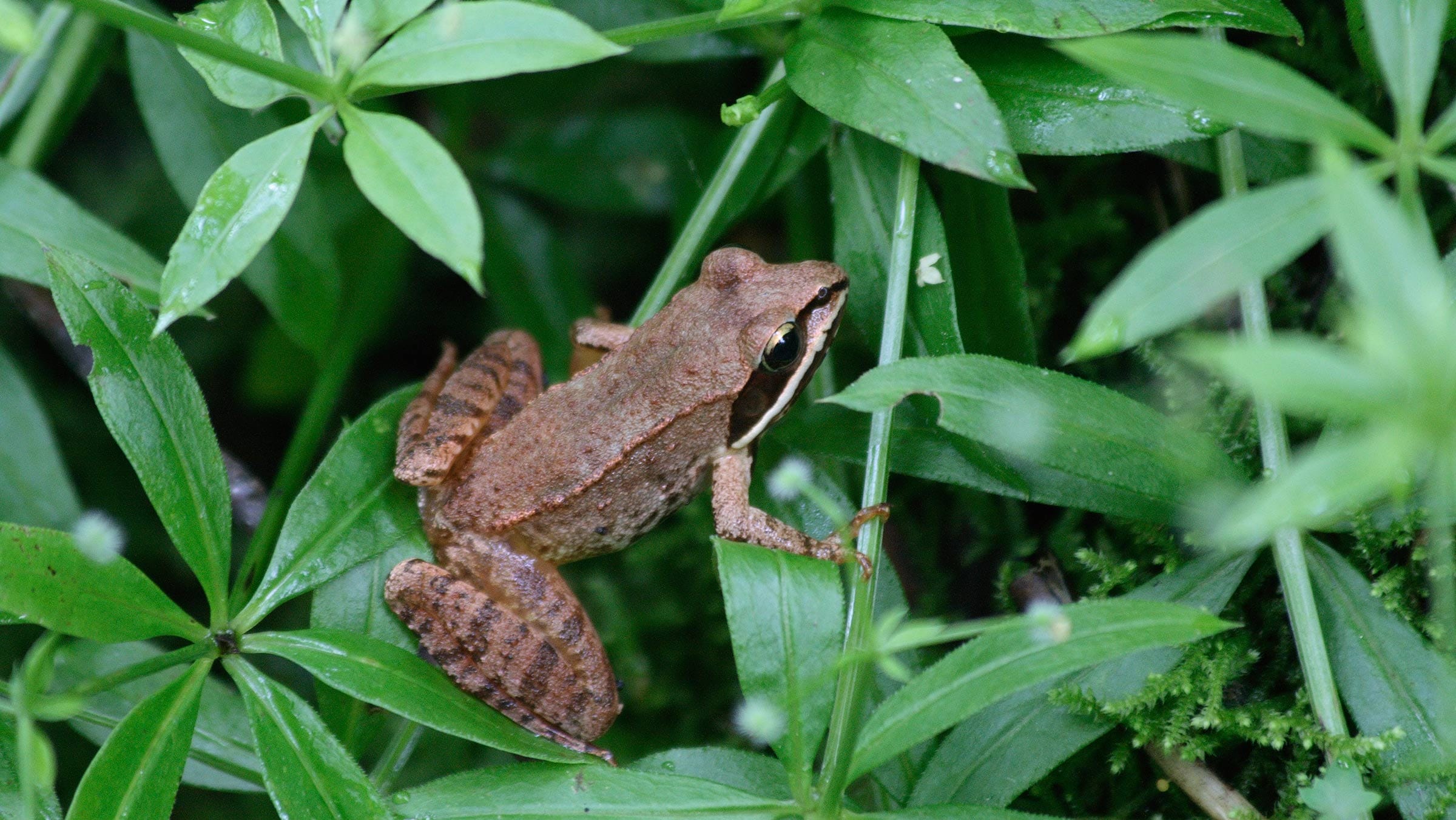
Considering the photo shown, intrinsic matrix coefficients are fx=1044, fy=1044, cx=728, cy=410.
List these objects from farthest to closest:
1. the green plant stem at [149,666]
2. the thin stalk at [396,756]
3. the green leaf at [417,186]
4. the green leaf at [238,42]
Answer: the thin stalk at [396,756] < the green leaf at [238,42] < the green plant stem at [149,666] < the green leaf at [417,186]

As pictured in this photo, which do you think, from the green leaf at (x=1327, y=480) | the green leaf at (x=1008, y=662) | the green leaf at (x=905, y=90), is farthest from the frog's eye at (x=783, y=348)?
the green leaf at (x=1327, y=480)

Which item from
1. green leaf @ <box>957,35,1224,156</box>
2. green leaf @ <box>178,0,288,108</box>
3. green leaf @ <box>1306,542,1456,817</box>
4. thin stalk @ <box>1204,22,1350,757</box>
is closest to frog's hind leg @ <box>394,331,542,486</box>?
green leaf @ <box>178,0,288,108</box>

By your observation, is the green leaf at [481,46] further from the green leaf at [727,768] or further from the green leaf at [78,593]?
the green leaf at [727,768]

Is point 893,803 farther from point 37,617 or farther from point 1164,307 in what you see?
point 37,617

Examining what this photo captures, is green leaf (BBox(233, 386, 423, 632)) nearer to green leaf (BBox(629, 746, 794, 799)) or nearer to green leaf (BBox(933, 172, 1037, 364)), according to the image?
green leaf (BBox(629, 746, 794, 799))


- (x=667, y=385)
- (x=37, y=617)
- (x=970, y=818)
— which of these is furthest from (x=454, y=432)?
(x=970, y=818)

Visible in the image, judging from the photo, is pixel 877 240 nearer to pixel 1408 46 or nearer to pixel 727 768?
pixel 1408 46
